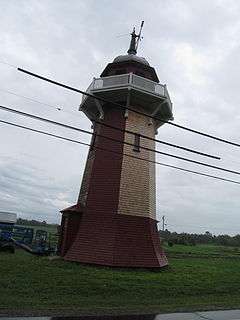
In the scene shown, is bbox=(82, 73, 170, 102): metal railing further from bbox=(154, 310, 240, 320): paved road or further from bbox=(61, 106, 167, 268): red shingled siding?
bbox=(154, 310, 240, 320): paved road

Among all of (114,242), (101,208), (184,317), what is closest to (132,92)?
(101,208)

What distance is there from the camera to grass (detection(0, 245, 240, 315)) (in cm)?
1418

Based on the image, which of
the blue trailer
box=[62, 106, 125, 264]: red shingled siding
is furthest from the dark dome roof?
the blue trailer

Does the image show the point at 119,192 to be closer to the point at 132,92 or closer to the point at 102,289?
the point at 132,92

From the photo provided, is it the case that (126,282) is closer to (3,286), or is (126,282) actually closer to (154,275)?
(154,275)

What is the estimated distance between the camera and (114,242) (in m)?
24.4

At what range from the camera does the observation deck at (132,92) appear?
2670 cm

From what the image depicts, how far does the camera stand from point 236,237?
12962 centimetres

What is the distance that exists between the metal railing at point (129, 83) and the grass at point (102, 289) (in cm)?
1005

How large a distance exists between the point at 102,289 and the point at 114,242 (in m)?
6.39

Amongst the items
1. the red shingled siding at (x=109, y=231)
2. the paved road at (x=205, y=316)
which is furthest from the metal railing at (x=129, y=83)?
the paved road at (x=205, y=316)

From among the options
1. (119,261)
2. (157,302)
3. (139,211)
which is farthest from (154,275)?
(157,302)

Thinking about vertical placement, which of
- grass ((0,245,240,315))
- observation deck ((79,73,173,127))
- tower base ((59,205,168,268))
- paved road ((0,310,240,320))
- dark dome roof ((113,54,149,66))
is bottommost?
paved road ((0,310,240,320))

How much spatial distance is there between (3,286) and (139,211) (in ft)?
35.6
